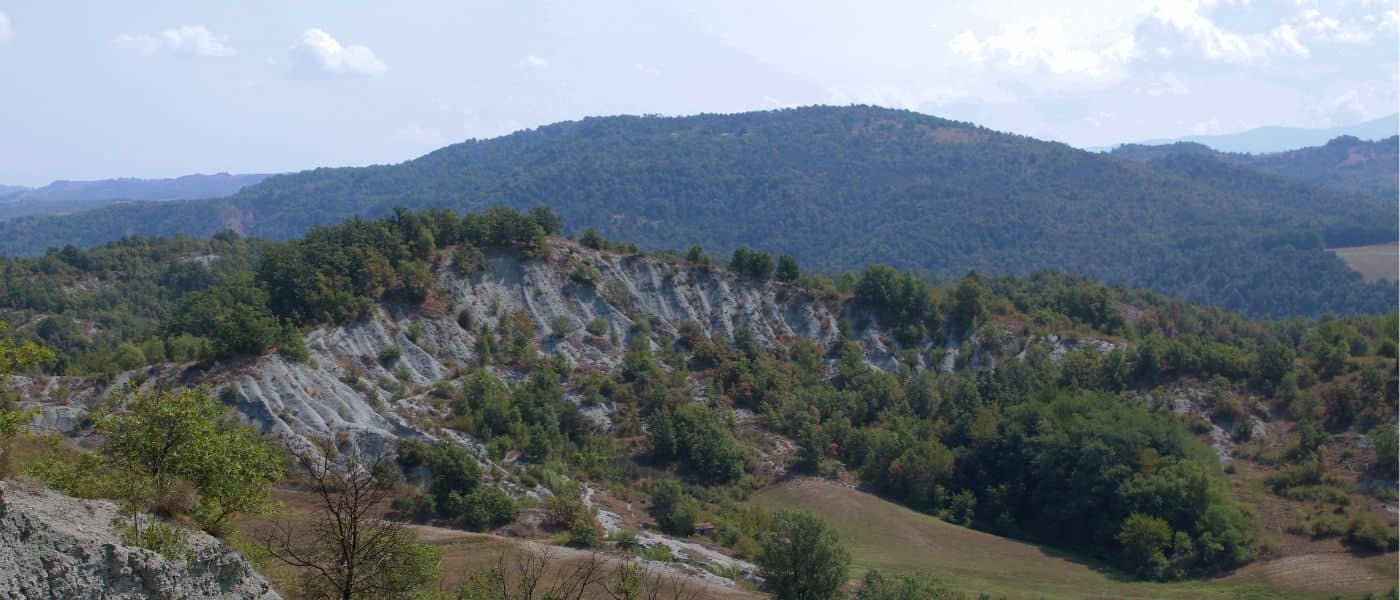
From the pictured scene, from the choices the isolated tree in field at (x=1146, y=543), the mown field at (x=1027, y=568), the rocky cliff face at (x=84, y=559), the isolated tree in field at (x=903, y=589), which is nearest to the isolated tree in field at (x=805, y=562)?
the isolated tree in field at (x=903, y=589)

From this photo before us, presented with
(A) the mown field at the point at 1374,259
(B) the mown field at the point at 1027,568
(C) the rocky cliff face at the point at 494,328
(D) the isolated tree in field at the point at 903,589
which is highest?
(A) the mown field at the point at 1374,259

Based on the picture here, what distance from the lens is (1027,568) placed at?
131ft

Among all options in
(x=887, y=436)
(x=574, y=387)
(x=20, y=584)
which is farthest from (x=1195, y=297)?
(x=20, y=584)

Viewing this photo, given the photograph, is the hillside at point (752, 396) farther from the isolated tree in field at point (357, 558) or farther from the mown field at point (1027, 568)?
the isolated tree in field at point (357, 558)

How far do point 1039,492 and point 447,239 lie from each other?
40273mm

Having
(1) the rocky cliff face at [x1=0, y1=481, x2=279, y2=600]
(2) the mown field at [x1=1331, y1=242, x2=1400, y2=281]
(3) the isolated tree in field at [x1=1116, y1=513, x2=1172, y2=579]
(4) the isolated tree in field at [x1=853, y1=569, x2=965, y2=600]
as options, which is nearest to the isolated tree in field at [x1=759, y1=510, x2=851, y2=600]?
(4) the isolated tree in field at [x1=853, y1=569, x2=965, y2=600]

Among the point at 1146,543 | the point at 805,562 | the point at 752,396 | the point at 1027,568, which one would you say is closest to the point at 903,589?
the point at 805,562

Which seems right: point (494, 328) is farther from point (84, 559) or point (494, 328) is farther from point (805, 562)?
point (84, 559)

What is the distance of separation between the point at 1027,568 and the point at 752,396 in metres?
22.1

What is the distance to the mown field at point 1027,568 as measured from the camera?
36250 millimetres

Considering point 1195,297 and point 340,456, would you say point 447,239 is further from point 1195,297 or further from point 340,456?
point 1195,297

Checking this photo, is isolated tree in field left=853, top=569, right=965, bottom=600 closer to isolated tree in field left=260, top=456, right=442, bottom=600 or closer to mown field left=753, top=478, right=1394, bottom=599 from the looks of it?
mown field left=753, top=478, right=1394, bottom=599

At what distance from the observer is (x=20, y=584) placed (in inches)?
462

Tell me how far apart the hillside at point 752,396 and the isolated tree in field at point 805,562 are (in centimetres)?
299
